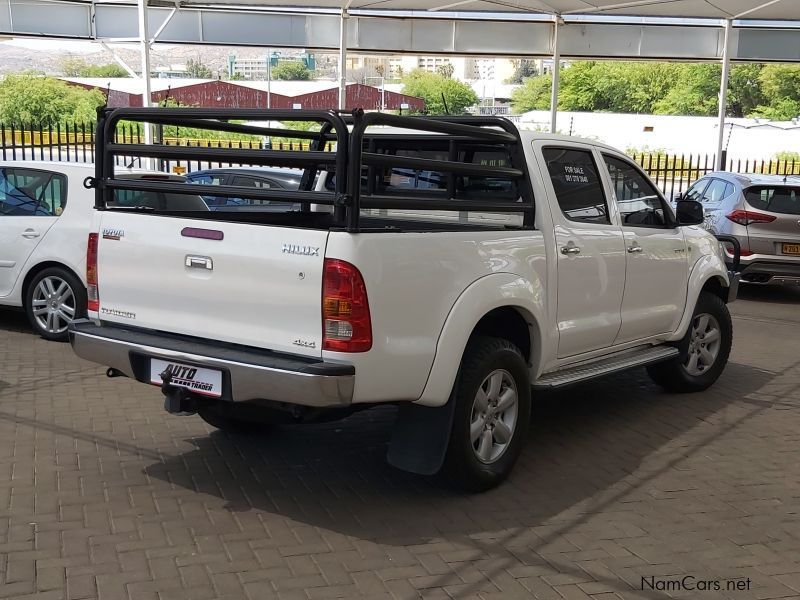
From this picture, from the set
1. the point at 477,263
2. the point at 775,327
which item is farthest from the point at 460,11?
the point at 477,263

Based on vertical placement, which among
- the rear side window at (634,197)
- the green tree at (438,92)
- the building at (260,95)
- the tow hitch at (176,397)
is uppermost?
the green tree at (438,92)

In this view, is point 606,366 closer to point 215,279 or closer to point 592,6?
point 215,279

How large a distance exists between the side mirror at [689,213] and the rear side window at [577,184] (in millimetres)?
1064

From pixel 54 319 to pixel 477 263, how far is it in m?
5.25

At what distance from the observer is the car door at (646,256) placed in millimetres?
6418

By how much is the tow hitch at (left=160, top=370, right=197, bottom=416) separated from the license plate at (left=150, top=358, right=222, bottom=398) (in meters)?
0.02

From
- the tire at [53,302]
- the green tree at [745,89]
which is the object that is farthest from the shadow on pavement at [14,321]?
the green tree at [745,89]

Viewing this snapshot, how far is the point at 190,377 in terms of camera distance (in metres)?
4.62

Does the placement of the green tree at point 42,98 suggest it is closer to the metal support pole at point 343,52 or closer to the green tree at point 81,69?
the metal support pole at point 343,52

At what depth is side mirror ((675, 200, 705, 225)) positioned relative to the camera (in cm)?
703

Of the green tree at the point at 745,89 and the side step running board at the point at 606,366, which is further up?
the green tree at the point at 745,89

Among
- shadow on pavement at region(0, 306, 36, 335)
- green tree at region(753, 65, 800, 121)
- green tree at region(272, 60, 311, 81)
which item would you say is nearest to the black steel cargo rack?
shadow on pavement at region(0, 306, 36, 335)

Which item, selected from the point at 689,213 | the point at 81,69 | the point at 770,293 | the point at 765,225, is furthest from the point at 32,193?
the point at 81,69

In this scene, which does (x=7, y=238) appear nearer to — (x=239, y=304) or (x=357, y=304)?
(x=239, y=304)
